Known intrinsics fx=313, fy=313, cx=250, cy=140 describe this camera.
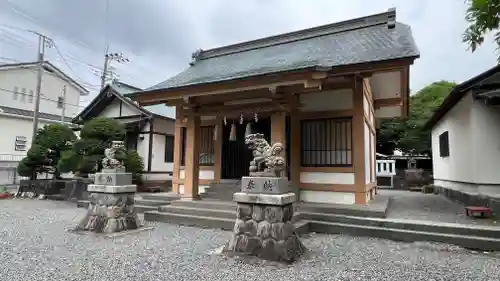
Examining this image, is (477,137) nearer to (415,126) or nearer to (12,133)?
(415,126)

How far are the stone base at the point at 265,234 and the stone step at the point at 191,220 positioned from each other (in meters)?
1.70

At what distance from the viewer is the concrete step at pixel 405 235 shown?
16.1 feet

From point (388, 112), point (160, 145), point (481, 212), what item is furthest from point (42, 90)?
point (481, 212)

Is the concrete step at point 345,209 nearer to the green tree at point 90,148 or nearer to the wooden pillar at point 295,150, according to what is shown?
the wooden pillar at point 295,150

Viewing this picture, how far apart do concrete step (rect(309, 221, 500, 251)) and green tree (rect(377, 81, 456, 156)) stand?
1417 centimetres

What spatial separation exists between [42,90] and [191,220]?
22714 millimetres

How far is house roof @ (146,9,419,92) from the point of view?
6582mm

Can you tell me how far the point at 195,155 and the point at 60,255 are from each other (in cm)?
395

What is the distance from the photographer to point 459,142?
9203 mm

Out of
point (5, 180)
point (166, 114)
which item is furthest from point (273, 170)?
point (5, 180)

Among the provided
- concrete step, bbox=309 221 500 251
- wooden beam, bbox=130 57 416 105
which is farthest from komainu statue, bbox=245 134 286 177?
concrete step, bbox=309 221 500 251

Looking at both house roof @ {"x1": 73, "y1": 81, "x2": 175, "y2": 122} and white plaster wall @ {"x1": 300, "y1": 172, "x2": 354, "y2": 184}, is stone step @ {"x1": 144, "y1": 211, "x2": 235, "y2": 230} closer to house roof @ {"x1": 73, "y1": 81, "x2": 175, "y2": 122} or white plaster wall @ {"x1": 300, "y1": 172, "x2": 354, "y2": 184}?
white plaster wall @ {"x1": 300, "y1": 172, "x2": 354, "y2": 184}

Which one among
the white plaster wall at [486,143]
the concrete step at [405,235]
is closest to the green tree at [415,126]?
the white plaster wall at [486,143]

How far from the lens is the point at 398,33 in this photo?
824cm
